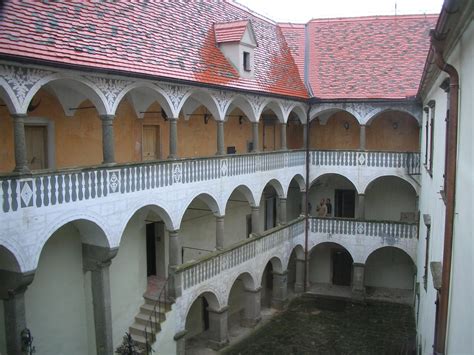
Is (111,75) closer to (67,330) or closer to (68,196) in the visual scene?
(68,196)

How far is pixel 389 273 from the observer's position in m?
24.4

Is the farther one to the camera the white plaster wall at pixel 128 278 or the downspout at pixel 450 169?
the white plaster wall at pixel 128 278

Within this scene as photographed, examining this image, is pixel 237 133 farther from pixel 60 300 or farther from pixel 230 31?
pixel 60 300

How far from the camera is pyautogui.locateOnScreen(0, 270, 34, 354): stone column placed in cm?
993

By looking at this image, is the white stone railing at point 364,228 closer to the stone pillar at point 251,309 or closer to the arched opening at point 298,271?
the arched opening at point 298,271

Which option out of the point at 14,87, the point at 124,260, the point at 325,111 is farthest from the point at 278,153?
the point at 14,87

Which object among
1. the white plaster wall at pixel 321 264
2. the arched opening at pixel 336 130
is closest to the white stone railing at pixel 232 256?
the white plaster wall at pixel 321 264

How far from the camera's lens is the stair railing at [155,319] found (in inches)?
558

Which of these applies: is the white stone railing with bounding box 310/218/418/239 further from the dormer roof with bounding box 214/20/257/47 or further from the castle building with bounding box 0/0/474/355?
the dormer roof with bounding box 214/20/257/47

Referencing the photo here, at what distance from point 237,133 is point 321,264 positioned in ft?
28.5

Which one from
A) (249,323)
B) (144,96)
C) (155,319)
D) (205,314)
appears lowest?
(249,323)

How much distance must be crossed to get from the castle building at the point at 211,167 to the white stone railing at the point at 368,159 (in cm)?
7

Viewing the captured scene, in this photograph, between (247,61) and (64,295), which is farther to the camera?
(247,61)

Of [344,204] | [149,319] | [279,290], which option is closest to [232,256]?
[149,319]
